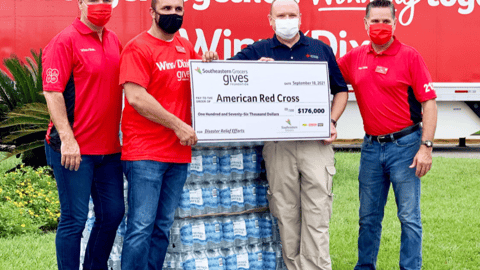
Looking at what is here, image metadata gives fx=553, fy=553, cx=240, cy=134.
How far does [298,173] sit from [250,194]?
0.47 metres

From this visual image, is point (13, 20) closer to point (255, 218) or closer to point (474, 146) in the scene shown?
point (255, 218)

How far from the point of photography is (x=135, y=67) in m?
3.60

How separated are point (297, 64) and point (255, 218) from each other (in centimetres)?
130

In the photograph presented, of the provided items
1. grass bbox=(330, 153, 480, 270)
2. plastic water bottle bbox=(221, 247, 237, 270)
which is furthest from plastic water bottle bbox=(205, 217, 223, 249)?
grass bbox=(330, 153, 480, 270)

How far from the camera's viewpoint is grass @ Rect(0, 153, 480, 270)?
17.9ft

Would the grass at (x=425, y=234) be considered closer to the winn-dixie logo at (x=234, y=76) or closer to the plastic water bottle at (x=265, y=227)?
the plastic water bottle at (x=265, y=227)

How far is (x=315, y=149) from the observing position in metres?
4.30

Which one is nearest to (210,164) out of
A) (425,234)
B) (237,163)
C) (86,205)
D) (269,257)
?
(237,163)

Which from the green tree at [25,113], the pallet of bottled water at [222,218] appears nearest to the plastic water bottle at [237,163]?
the pallet of bottled water at [222,218]

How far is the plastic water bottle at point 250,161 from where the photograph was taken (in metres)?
4.48

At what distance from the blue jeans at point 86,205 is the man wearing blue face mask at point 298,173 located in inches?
47.3

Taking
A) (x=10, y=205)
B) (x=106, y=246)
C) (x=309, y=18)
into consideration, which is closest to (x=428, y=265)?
(x=106, y=246)

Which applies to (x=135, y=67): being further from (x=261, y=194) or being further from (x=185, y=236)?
(x=261, y=194)

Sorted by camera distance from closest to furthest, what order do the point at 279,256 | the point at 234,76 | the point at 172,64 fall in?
1. the point at 172,64
2. the point at 234,76
3. the point at 279,256
